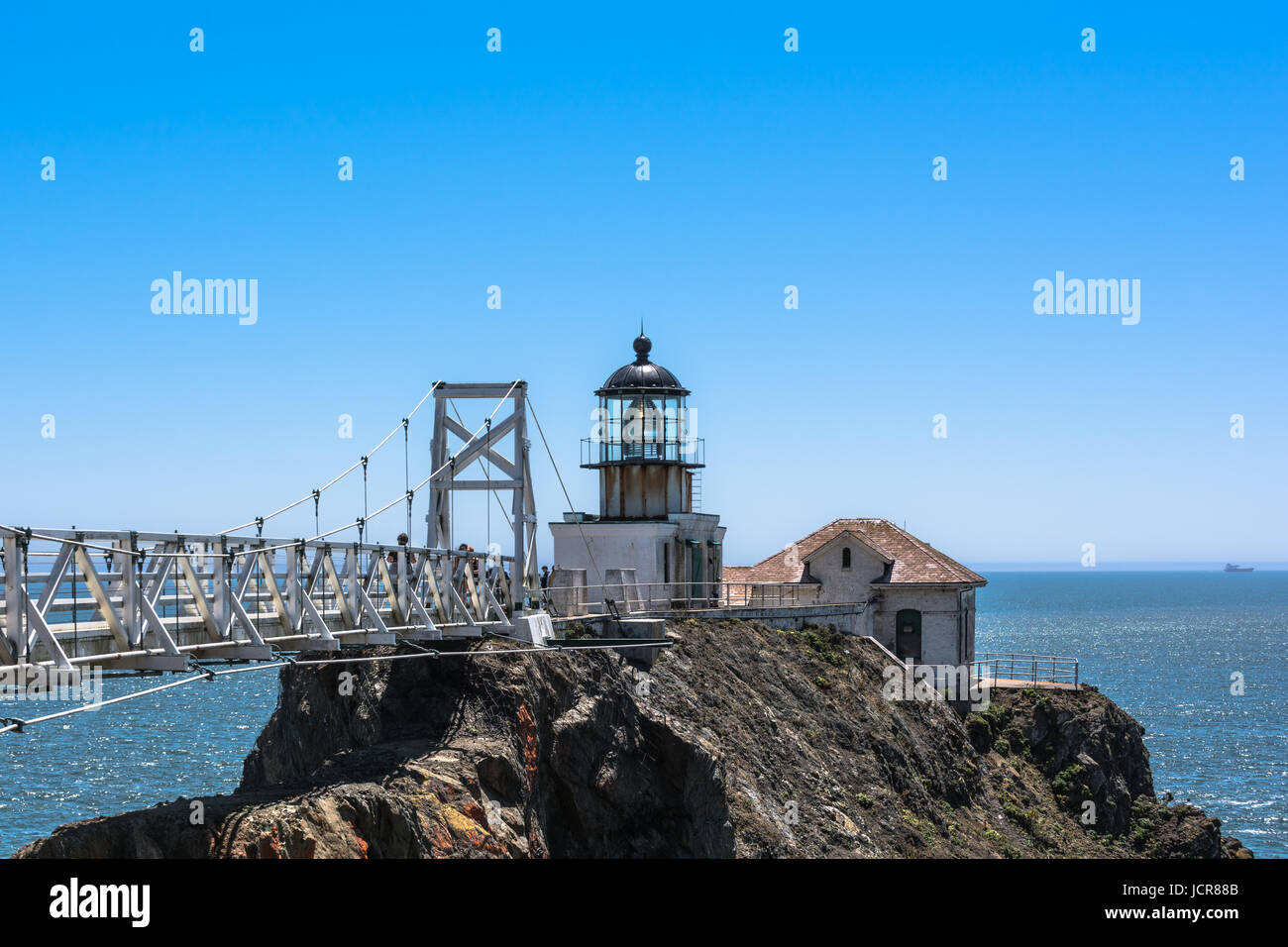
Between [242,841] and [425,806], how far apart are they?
152 inches

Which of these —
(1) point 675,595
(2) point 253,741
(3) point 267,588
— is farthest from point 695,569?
(2) point 253,741

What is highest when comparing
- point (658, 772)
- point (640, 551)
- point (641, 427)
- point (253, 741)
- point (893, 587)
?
point (641, 427)

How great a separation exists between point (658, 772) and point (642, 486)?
1468 centimetres

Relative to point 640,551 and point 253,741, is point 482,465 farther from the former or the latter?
point 253,741

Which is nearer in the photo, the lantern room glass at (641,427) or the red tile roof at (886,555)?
the lantern room glass at (641,427)

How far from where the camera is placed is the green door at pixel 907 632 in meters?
49.6

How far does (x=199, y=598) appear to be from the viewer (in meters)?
18.2

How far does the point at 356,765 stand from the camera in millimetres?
23578

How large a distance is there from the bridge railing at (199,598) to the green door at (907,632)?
88.0ft

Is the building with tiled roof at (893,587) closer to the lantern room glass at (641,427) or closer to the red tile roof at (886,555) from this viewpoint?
the red tile roof at (886,555)


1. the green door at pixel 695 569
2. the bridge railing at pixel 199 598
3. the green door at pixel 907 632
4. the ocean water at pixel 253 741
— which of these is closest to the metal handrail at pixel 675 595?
the green door at pixel 695 569
